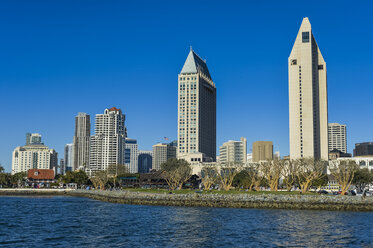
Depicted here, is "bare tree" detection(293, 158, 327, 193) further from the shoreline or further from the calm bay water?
the calm bay water

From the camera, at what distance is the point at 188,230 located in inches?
2430

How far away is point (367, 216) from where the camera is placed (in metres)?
79.0

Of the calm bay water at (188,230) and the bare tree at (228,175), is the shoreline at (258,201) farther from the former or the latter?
the bare tree at (228,175)

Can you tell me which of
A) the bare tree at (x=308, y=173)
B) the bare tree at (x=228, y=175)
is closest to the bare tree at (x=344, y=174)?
the bare tree at (x=308, y=173)

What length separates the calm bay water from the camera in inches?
2036

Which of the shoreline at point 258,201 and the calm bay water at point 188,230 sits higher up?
the shoreline at point 258,201

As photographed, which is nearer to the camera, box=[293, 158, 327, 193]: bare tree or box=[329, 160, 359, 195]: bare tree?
box=[293, 158, 327, 193]: bare tree

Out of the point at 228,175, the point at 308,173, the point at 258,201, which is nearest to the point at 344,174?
the point at 308,173

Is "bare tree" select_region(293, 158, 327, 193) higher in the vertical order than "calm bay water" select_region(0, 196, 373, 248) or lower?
higher

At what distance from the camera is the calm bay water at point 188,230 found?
51.7 meters

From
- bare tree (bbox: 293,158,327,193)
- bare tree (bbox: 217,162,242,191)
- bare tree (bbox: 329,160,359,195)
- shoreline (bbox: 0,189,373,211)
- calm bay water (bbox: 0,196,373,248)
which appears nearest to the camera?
calm bay water (bbox: 0,196,373,248)

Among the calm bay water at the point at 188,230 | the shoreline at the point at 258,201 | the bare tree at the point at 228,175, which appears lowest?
the calm bay water at the point at 188,230

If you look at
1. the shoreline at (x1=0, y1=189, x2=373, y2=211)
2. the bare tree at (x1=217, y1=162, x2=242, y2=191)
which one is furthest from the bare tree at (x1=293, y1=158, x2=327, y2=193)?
the shoreline at (x1=0, y1=189, x2=373, y2=211)

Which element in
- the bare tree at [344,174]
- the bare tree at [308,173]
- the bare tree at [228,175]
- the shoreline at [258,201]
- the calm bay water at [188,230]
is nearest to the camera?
the calm bay water at [188,230]
